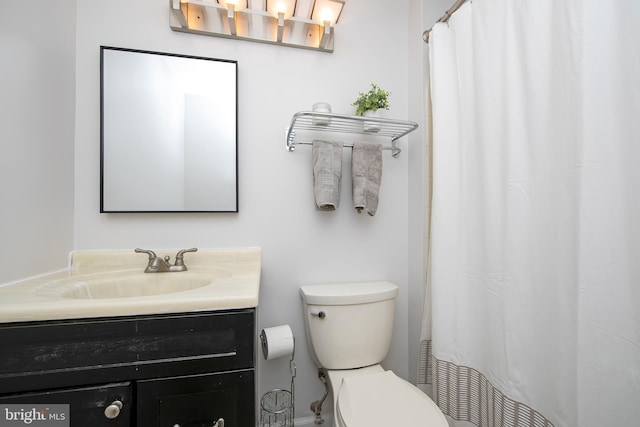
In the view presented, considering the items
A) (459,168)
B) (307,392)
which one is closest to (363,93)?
(459,168)

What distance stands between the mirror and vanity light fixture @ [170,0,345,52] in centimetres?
15

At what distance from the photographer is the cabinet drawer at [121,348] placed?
58 centimetres

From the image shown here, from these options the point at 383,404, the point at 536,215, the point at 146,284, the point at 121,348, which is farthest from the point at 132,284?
the point at 536,215

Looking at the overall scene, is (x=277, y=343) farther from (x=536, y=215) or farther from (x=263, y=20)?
(x=263, y=20)

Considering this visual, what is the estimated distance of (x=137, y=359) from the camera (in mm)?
625

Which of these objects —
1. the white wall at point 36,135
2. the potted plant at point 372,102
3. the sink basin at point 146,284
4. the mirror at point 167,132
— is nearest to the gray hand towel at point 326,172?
the potted plant at point 372,102

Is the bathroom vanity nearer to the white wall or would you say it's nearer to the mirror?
the white wall

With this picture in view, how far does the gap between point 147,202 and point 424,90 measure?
1380 mm

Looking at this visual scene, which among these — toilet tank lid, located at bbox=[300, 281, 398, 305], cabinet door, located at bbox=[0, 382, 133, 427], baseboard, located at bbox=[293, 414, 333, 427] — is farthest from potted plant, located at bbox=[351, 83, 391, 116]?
baseboard, located at bbox=[293, 414, 333, 427]

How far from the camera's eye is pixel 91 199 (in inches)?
43.4

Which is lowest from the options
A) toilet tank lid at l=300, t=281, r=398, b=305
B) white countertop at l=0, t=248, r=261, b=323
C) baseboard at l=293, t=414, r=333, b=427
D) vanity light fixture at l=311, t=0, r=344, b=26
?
baseboard at l=293, t=414, r=333, b=427

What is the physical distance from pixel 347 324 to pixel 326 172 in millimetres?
672

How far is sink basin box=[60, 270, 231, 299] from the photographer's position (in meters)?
0.92

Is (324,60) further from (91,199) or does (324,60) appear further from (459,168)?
(91,199)
